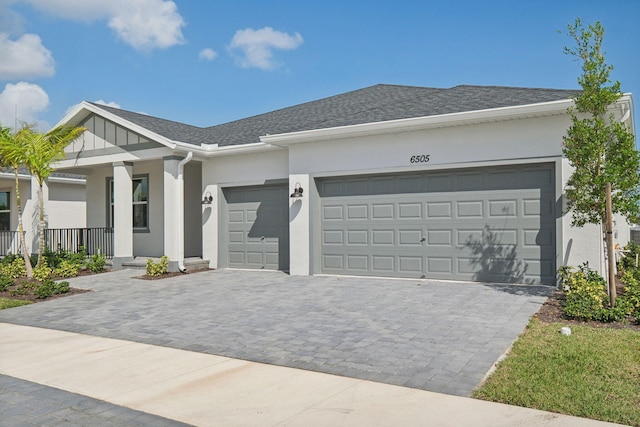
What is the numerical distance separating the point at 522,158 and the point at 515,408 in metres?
6.98

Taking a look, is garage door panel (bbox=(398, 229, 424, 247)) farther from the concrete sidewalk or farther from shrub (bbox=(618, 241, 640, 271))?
the concrete sidewalk

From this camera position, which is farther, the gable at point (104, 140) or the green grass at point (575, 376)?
the gable at point (104, 140)

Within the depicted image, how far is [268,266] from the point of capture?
13.7 meters

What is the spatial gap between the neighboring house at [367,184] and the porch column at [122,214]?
0.14ft

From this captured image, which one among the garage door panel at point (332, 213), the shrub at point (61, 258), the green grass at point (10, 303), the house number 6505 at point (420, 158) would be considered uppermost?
the house number 6505 at point (420, 158)

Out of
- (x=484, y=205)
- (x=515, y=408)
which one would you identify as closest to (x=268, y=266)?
(x=484, y=205)

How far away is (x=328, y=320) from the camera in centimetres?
745

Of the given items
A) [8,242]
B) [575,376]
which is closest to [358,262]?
[575,376]

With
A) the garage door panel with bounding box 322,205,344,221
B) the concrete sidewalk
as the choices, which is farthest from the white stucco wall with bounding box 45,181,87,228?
the concrete sidewalk

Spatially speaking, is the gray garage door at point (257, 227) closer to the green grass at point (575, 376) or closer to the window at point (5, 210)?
the green grass at point (575, 376)

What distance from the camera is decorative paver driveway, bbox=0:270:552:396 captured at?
17.4 ft

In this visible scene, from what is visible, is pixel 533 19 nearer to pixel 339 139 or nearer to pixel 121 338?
pixel 339 139

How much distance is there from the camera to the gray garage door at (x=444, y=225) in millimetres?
9867

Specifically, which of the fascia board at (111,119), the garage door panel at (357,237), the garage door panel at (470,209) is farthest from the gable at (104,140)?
the garage door panel at (470,209)
